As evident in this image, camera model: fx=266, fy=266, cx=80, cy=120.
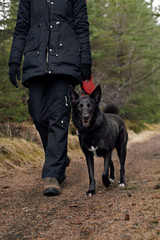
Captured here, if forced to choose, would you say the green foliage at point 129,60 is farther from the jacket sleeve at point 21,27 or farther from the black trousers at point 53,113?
the black trousers at point 53,113

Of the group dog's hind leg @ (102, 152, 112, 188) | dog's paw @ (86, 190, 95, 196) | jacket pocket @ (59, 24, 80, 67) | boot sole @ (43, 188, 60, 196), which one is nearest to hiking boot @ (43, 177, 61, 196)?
boot sole @ (43, 188, 60, 196)

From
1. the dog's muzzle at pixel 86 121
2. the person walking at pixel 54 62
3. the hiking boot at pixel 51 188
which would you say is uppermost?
the person walking at pixel 54 62

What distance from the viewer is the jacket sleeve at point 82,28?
337cm

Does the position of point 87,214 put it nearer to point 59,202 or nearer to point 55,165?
point 59,202

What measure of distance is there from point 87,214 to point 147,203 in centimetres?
53

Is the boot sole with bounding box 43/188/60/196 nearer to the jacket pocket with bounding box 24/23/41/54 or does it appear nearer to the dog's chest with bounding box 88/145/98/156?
the dog's chest with bounding box 88/145/98/156

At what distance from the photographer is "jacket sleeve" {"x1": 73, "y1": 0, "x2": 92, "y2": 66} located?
3371 mm

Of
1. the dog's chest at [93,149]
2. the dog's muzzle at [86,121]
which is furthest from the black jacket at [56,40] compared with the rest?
the dog's chest at [93,149]

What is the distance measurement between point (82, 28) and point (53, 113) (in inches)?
45.7

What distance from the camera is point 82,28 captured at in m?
3.43

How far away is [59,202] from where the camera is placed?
276cm

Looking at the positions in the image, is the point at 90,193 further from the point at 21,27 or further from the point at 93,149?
the point at 21,27

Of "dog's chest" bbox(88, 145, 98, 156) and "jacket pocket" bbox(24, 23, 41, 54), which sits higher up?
"jacket pocket" bbox(24, 23, 41, 54)

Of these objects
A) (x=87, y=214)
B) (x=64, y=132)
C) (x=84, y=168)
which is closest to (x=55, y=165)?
(x=64, y=132)
